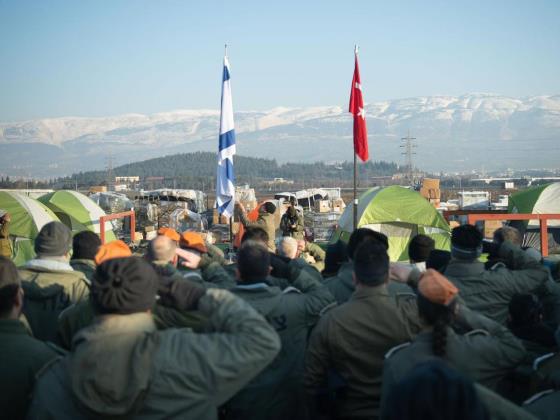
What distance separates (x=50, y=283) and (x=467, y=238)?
315 cm

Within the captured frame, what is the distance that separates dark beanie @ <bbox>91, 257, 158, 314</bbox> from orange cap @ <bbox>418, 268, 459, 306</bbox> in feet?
4.40

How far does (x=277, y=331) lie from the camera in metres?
4.02

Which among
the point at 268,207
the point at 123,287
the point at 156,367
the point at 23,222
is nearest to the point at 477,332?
the point at 156,367

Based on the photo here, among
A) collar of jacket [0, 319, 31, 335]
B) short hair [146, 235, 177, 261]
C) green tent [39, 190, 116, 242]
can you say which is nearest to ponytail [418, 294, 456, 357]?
short hair [146, 235, 177, 261]

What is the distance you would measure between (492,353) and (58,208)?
13.5m

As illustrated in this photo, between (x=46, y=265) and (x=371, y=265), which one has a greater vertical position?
(x=371, y=265)

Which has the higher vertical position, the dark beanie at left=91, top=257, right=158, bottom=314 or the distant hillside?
the dark beanie at left=91, top=257, right=158, bottom=314

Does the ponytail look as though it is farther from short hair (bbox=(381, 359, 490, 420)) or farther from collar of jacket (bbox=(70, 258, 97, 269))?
collar of jacket (bbox=(70, 258, 97, 269))

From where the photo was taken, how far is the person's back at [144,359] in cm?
256

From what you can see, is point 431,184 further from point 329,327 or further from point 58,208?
point 329,327

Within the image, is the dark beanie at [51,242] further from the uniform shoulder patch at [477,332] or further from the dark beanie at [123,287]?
the uniform shoulder patch at [477,332]

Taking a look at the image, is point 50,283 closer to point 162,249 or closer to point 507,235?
point 162,249

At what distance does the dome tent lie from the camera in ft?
47.1

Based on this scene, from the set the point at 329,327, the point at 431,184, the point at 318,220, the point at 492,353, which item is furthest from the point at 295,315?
the point at 431,184
